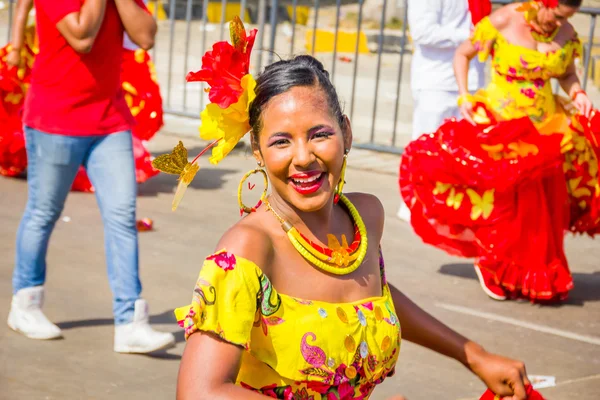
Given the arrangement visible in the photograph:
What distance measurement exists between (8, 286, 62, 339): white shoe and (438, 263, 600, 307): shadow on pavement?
272 cm

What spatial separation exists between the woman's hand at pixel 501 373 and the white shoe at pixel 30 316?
9.50ft

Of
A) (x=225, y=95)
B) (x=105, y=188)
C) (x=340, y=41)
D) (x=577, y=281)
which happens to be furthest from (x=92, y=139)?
(x=340, y=41)

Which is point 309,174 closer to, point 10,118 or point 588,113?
point 588,113

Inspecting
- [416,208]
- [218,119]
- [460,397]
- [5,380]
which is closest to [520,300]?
[416,208]

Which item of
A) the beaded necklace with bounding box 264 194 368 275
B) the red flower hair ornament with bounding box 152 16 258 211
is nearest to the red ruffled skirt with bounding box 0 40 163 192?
the red flower hair ornament with bounding box 152 16 258 211

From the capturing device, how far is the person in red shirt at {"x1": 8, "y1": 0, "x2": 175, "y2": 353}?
16.1 feet

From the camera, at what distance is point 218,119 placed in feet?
8.68

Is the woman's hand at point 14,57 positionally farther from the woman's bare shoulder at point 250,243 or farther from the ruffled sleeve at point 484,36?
the woman's bare shoulder at point 250,243

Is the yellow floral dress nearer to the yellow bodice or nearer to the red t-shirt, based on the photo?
the red t-shirt

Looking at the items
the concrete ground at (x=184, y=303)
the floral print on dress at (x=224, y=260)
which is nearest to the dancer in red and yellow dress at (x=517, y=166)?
the concrete ground at (x=184, y=303)

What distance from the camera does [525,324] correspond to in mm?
5910

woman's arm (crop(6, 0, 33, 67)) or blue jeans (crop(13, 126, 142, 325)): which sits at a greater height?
woman's arm (crop(6, 0, 33, 67))

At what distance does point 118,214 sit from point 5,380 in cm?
89

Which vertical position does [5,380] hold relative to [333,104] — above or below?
below
